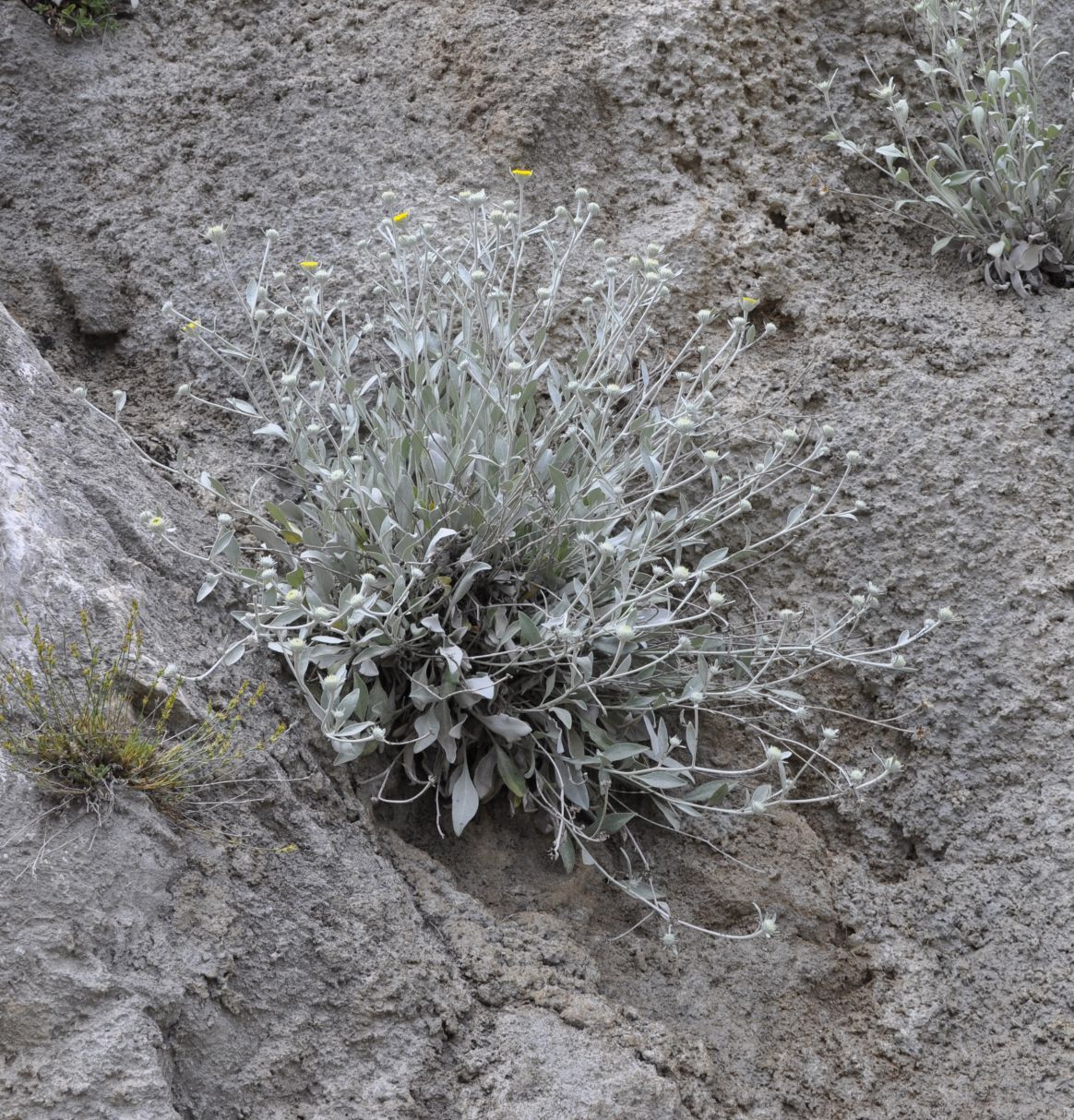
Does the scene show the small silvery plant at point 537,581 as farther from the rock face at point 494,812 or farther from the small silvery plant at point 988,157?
the small silvery plant at point 988,157

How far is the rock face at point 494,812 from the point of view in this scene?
85.0 inches

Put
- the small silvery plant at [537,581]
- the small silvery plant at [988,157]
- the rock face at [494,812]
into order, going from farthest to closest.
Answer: the small silvery plant at [988,157], the small silvery plant at [537,581], the rock face at [494,812]

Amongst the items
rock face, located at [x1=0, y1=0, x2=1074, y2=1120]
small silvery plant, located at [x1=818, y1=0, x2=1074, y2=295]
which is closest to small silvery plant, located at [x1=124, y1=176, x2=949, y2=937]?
rock face, located at [x1=0, y1=0, x2=1074, y2=1120]

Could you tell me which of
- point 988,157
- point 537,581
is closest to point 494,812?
point 537,581

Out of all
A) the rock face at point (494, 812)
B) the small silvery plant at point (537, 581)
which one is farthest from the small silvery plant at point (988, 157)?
the small silvery plant at point (537, 581)

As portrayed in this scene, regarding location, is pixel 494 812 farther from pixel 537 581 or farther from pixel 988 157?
pixel 988 157

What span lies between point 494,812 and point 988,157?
2.15 m

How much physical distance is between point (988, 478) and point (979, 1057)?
132 cm

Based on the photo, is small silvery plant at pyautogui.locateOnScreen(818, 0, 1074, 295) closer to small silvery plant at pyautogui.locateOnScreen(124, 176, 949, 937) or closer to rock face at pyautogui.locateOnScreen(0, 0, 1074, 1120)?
rock face at pyautogui.locateOnScreen(0, 0, 1074, 1120)

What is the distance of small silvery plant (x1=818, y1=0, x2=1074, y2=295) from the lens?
3.27m

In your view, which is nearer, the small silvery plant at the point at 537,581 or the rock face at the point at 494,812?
the rock face at the point at 494,812

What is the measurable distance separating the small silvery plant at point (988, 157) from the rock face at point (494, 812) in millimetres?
107

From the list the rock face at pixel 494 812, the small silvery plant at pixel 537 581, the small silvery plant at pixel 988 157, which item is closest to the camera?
the rock face at pixel 494 812

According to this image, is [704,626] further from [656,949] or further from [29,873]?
[29,873]
